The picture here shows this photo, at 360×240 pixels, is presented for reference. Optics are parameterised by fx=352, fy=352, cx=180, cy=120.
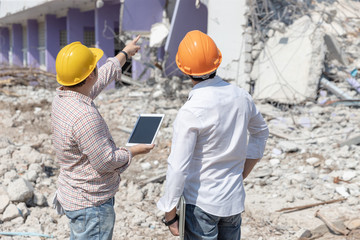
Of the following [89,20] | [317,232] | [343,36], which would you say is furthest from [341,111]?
[89,20]

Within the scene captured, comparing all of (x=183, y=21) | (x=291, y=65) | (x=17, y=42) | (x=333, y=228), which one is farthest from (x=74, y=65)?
(x=17, y=42)

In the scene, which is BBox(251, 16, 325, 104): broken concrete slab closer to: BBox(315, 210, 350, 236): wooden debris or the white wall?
the white wall

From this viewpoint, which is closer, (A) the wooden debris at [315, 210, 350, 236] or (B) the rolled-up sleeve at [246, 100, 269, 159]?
(B) the rolled-up sleeve at [246, 100, 269, 159]

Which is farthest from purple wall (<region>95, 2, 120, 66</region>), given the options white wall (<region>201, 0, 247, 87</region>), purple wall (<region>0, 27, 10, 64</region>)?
purple wall (<region>0, 27, 10, 64</region>)

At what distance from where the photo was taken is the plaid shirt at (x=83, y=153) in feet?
5.95

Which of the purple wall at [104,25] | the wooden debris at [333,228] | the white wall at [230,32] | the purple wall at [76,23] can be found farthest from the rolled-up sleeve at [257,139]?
the purple wall at [76,23]

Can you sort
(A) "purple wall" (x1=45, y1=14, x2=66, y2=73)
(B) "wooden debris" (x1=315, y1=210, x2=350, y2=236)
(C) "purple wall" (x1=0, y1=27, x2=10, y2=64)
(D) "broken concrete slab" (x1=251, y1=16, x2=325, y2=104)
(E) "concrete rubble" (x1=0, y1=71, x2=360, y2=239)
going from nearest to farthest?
(B) "wooden debris" (x1=315, y1=210, x2=350, y2=236)
(E) "concrete rubble" (x1=0, y1=71, x2=360, y2=239)
(D) "broken concrete slab" (x1=251, y1=16, x2=325, y2=104)
(A) "purple wall" (x1=45, y1=14, x2=66, y2=73)
(C) "purple wall" (x1=0, y1=27, x2=10, y2=64)

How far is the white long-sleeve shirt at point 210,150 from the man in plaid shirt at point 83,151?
1.20ft

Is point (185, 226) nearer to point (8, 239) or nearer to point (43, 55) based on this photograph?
point (8, 239)

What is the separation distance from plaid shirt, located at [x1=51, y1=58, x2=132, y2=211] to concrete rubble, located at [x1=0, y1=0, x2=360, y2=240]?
5.50ft

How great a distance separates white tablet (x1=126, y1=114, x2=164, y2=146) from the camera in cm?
217

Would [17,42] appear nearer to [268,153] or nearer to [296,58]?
[296,58]

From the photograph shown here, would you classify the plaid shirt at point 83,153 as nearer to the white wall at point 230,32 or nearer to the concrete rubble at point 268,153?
the concrete rubble at point 268,153

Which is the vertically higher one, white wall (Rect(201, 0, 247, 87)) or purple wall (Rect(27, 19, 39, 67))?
white wall (Rect(201, 0, 247, 87))
